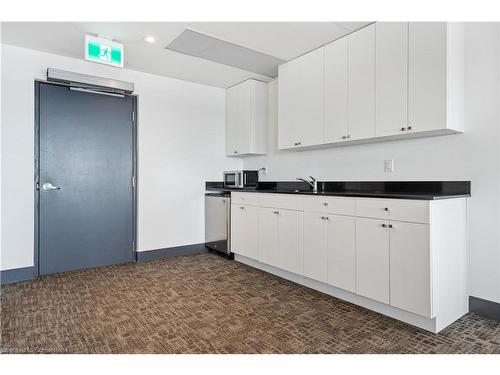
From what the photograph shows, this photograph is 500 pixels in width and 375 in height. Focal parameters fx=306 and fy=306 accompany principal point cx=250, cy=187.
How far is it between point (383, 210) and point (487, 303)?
3.66 feet

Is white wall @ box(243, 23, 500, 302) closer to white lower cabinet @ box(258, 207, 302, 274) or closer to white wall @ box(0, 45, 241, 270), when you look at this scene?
white lower cabinet @ box(258, 207, 302, 274)

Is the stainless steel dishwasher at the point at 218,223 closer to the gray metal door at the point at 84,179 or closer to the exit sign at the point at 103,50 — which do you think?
the gray metal door at the point at 84,179

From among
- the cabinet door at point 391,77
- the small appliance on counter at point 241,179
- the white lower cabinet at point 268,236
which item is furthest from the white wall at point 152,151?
the cabinet door at point 391,77

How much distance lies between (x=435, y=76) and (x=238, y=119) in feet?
9.37

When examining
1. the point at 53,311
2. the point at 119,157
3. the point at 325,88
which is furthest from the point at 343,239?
the point at 119,157

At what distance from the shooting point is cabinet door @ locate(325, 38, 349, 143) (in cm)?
307

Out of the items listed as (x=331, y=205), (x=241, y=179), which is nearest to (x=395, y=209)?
(x=331, y=205)

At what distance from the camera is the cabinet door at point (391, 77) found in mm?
2590

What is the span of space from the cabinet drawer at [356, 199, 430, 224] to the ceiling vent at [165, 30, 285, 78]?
2122 mm

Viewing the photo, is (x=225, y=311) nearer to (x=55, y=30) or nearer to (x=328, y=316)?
(x=328, y=316)

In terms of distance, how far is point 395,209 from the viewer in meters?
2.30

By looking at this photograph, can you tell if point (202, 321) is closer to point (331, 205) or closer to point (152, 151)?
point (331, 205)
